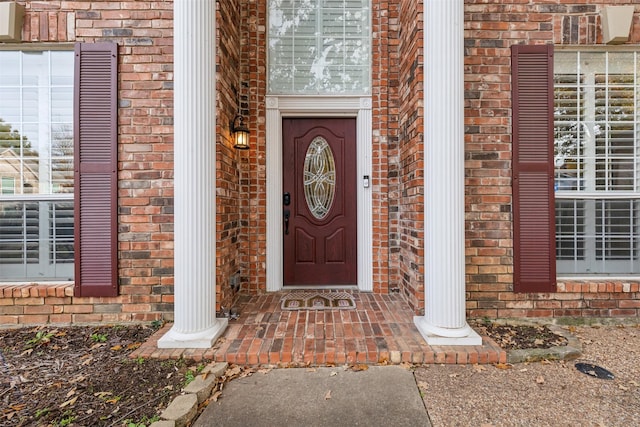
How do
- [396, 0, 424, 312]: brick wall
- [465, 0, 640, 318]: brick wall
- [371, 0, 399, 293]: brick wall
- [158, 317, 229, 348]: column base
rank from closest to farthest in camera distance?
[158, 317, 229, 348]: column base < [396, 0, 424, 312]: brick wall < [465, 0, 640, 318]: brick wall < [371, 0, 399, 293]: brick wall

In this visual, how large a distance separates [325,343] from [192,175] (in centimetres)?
166

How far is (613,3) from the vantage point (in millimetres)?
2840

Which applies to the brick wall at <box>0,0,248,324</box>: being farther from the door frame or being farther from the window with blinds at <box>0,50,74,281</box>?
the door frame

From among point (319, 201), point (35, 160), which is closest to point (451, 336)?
point (319, 201)

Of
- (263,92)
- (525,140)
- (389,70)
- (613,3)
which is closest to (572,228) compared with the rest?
(525,140)

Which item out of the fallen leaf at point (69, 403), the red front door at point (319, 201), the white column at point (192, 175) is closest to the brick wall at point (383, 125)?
the red front door at point (319, 201)

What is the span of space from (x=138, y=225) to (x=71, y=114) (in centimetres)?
128

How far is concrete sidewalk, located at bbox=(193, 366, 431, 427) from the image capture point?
1.72 meters

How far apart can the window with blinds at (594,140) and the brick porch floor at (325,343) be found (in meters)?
1.71

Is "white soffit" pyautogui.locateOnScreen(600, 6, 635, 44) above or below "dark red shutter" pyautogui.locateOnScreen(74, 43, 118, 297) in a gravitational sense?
above

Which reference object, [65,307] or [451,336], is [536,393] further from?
[65,307]

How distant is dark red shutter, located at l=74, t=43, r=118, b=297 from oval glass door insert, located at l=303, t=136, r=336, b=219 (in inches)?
77.0

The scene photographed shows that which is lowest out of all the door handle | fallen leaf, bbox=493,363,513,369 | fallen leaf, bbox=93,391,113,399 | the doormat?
fallen leaf, bbox=493,363,513,369

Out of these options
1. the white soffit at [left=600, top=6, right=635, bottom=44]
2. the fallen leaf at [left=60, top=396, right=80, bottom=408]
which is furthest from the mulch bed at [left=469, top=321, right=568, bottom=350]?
the fallen leaf at [left=60, top=396, right=80, bottom=408]
